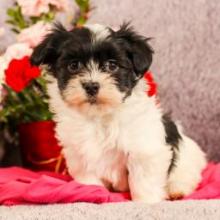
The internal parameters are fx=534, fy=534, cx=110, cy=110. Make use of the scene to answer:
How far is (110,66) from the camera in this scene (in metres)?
2.76

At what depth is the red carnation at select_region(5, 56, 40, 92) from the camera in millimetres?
3359

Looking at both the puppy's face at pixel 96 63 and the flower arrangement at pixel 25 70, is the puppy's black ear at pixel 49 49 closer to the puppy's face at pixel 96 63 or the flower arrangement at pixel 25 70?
the puppy's face at pixel 96 63

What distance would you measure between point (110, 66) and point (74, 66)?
19 cm

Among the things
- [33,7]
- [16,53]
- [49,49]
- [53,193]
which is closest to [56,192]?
[53,193]

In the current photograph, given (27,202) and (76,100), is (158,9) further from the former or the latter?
(27,202)

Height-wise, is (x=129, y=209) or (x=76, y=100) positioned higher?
(x=76, y=100)

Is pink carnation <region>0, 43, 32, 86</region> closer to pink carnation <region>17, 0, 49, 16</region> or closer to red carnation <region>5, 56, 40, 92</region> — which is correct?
red carnation <region>5, 56, 40, 92</region>

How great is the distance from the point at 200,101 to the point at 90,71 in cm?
134

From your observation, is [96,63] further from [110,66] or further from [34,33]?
[34,33]

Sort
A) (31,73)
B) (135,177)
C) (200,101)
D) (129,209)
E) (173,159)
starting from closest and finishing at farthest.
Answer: (129,209) → (135,177) → (173,159) → (31,73) → (200,101)

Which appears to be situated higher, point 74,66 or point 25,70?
point 74,66

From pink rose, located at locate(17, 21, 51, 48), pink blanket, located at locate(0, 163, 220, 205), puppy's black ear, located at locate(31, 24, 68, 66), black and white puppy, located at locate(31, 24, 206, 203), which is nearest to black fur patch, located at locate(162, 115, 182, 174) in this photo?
black and white puppy, located at locate(31, 24, 206, 203)

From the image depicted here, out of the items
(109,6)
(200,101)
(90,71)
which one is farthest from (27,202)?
(109,6)

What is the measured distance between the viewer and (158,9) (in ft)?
13.1
